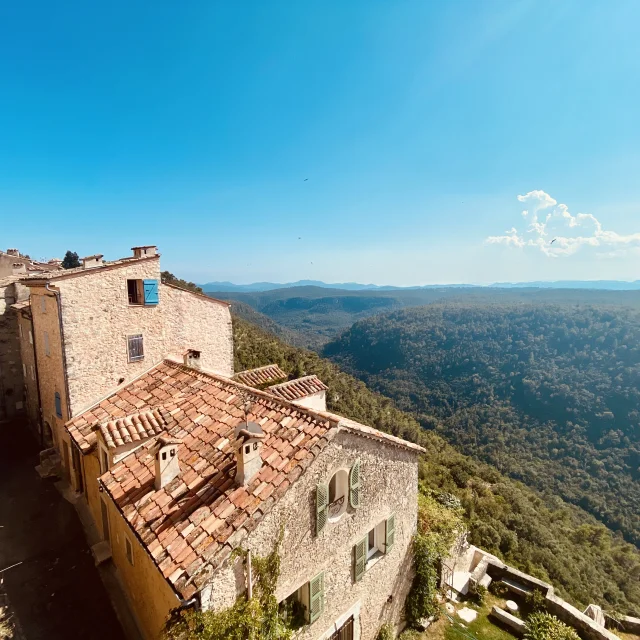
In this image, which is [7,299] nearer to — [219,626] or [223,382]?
[223,382]

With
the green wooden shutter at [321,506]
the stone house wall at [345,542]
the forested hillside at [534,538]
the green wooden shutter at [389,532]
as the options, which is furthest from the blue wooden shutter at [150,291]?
the forested hillside at [534,538]

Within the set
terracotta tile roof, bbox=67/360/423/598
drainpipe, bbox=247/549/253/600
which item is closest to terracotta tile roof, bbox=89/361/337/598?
terracotta tile roof, bbox=67/360/423/598

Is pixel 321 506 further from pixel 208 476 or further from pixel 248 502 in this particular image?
pixel 208 476

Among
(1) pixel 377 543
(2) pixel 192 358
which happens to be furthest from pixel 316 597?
(2) pixel 192 358

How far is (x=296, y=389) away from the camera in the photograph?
14141 mm

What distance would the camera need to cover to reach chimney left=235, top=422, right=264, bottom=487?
23.8 ft

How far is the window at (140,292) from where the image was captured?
45.6 feet

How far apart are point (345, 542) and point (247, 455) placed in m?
4.25

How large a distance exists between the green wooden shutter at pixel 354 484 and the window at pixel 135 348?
32.9 ft

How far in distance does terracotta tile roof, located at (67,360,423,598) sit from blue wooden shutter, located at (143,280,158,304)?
15.0ft

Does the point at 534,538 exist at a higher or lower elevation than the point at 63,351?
lower

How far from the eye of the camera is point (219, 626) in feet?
20.0

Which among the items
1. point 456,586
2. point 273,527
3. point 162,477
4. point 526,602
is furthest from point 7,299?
point 526,602

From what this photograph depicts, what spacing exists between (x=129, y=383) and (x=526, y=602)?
19.6m
